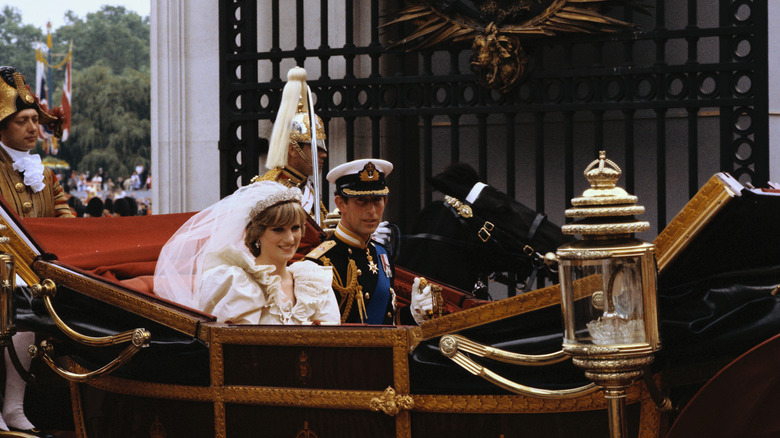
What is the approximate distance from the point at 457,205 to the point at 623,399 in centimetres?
284

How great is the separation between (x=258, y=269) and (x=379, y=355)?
0.67 m

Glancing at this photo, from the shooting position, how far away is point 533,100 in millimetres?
6367

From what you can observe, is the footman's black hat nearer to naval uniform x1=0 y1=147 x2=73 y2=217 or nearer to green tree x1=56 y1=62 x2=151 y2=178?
naval uniform x1=0 y1=147 x2=73 y2=217

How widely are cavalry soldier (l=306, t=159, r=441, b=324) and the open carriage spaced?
0.72m

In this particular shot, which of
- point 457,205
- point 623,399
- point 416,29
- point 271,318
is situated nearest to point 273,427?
point 271,318

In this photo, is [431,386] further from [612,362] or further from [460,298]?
[460,298]

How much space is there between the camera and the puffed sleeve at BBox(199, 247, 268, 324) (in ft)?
11.3

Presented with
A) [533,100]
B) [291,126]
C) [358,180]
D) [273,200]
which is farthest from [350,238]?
[533,100]

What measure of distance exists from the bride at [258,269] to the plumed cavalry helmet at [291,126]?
53.5 inches

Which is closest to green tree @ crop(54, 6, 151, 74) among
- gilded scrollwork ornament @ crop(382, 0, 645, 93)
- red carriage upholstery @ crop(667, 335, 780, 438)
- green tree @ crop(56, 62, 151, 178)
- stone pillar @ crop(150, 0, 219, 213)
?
green tree @ crop(56, 62, 151, 178)

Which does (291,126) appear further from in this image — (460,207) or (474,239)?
(474,239)

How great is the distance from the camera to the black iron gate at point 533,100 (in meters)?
5.92

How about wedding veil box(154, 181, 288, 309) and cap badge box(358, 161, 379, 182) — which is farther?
cap badge box(358, 161, 379, 182)

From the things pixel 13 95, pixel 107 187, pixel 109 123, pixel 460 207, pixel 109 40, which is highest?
pixel 109 40
